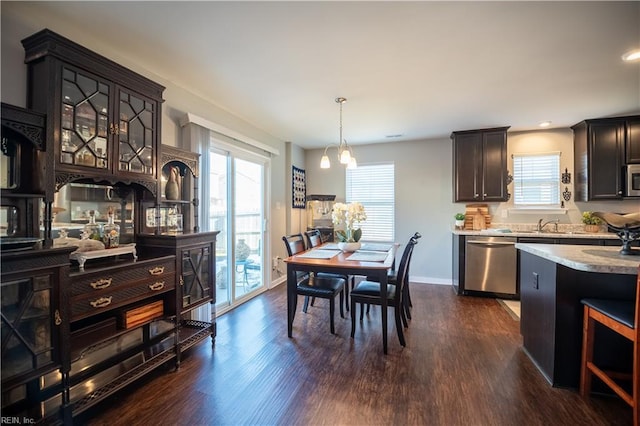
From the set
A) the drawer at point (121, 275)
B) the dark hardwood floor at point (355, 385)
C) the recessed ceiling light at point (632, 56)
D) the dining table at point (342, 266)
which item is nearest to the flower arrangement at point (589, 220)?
the dark hardwood floor at point (355, 385)

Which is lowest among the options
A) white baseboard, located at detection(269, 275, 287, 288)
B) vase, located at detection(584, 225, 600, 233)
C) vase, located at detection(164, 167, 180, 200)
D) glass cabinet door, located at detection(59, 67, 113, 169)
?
white baseboard, located at detection(269, 275, 287, 288)

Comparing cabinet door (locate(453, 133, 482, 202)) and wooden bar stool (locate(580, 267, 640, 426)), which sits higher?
cabinet door (locate(453, 133, 482, 202))

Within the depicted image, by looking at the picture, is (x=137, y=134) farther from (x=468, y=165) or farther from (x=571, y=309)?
(x=468, y=165)

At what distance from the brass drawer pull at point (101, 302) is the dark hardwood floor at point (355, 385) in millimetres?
648

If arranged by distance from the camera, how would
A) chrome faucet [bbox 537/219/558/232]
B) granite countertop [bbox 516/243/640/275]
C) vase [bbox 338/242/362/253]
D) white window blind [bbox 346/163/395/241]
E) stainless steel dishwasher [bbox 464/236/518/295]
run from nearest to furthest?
granite countertop [bbox 516/243/640/275]
vase [bbox 338/242/362/253]
stainless steel dishwasher [bbox 464/236/518/295]
chrome faucet [bbox 537/219/558/232]
white window blind [bbox 346/163/395/241]

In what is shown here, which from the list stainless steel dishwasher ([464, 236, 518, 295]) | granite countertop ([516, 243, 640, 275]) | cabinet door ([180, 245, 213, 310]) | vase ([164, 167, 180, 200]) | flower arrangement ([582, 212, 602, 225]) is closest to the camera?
granite countertop ([516, 243, 640, 275])

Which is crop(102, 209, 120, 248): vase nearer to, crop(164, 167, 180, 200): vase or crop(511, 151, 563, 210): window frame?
crop(164, 167, 180, 200): vase

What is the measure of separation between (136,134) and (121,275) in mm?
1043

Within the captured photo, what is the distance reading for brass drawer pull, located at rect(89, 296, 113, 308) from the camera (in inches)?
69.4

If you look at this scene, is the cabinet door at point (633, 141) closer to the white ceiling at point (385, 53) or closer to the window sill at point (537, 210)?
the white ceiling at point (385, 53)

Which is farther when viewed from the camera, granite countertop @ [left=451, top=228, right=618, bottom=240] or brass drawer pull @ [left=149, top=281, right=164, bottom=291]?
granite countertop @ [left=451, top=228, right=618, bottom=240]

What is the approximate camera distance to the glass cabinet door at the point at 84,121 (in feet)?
5.65

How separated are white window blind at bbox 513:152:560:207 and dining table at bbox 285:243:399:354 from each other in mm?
2808

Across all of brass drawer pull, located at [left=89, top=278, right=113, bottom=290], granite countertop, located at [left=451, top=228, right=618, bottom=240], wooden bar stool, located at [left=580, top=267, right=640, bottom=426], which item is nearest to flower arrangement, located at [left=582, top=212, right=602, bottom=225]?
granite countertop, located at [left=451, top=228, right=618, bottom=240]
